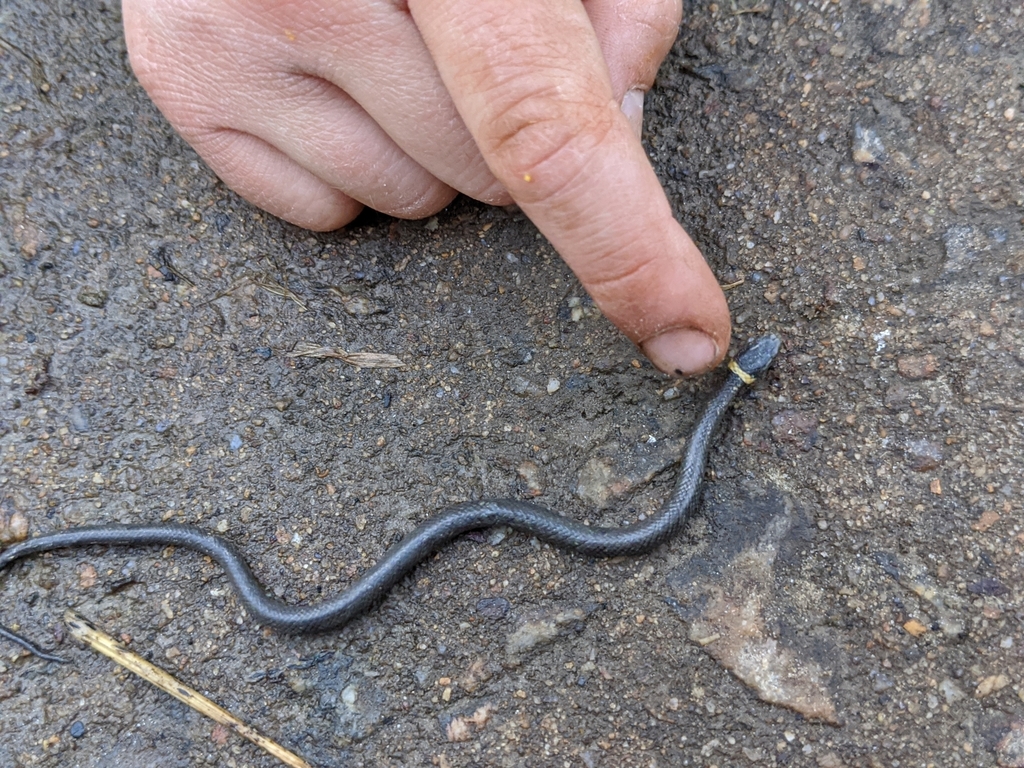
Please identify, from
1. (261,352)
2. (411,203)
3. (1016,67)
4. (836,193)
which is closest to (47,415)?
(261,352)

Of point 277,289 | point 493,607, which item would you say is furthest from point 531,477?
point 277,289

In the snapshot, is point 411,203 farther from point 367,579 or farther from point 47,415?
point 47,415

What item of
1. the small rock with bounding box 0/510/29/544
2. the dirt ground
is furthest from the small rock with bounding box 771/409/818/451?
the small rock with bounding box 0/510/29/544

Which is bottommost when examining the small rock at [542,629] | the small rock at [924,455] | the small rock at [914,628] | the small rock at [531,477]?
the small rock at [542,629]

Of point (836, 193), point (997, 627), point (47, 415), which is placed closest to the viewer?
A: point (997, 627)

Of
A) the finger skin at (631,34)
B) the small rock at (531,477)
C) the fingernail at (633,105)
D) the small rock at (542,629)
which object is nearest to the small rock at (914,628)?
the small rock at (542,629)

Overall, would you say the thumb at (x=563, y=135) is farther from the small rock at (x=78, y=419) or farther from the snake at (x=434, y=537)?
the small rock at (x=78, y=419)

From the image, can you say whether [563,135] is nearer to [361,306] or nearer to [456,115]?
[456,115]

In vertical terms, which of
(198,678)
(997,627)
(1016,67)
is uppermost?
(1016,67)
